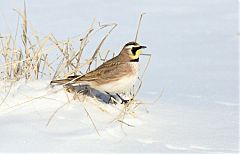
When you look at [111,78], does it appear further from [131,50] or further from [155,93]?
[155,93]

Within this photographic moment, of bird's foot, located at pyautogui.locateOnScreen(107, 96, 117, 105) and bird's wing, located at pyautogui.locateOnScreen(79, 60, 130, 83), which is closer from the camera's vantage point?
bird's wing, located at pyautogui.locateOnScreen(79, 60, 130, 83)

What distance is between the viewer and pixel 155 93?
196 inches

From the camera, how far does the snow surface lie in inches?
133

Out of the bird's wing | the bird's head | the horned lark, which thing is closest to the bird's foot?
the horned lark

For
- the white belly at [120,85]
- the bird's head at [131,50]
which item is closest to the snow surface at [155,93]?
the white belly at [120,85]

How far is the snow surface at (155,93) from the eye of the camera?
3367mm

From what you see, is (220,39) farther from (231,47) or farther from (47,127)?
(47,127)

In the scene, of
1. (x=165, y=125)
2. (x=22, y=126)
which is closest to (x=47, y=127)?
(x=22, y=126)

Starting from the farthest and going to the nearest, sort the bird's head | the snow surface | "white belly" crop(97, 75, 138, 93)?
the bird's head < "white belly" crop(97, 75, 138, 93) < the snow surface

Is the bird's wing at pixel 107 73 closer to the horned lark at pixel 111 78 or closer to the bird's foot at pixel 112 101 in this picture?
the horned lark at pixel 111 78

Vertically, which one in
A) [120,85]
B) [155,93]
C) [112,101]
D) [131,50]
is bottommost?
[155,93]

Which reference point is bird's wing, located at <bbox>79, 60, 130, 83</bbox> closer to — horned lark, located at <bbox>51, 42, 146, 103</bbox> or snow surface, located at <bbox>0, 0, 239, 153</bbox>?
horned lark, located at <bbox>51, 42, 146, 103</bbox>

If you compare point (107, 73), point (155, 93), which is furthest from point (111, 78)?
point (155, 93)

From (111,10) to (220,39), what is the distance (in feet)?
6.57
